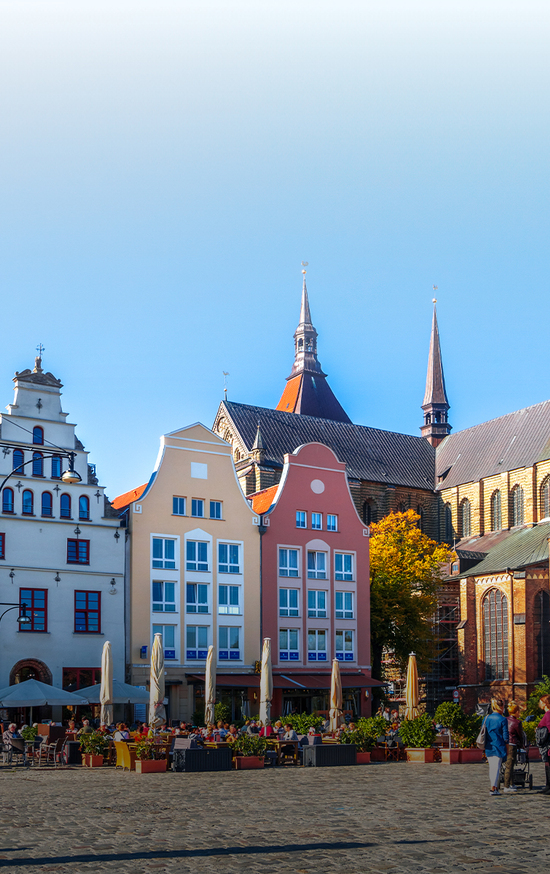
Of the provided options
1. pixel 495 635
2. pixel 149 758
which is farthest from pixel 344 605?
pixel 149 758

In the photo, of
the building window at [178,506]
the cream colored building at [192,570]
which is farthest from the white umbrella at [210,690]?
the building window at [178,506]

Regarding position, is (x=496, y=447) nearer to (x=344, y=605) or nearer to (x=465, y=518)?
(x=465, y=518)

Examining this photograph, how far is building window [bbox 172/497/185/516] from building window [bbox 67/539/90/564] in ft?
13.5

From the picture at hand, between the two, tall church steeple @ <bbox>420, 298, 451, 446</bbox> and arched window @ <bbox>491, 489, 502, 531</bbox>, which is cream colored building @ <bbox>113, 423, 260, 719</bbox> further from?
tall church steeple @ <bbox>420, 298, 451, 446</bbox>

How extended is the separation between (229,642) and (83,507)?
835cm

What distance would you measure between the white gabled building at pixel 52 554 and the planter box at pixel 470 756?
1658cm

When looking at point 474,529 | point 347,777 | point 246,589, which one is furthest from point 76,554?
point 474,529

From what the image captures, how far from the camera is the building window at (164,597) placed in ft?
128

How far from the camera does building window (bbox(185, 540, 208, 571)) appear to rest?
4025 centimetres

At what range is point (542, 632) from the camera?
55719mm

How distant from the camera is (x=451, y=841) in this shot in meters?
11.1

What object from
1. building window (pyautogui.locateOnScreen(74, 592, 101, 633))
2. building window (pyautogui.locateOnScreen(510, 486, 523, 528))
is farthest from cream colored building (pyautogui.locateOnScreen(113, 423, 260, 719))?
building window (pyautogui.locateOnScreen(510, 486, 523, 528))

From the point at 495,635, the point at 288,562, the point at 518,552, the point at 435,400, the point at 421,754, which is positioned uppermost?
the point at 435,400

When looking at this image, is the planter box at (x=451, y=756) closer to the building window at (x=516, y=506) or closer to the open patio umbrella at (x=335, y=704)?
the open patio umbrella at (x=335, y=704)
